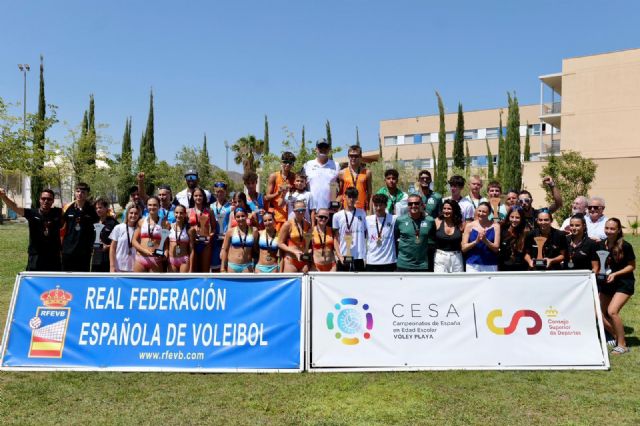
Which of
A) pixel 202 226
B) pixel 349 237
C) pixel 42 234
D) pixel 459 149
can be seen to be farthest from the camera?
pixel 459 149

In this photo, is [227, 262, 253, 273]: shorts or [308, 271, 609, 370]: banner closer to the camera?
[308, 271, 609, 370]: banner

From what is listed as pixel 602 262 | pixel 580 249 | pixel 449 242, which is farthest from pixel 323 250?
pixel 602 262

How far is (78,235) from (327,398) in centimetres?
492

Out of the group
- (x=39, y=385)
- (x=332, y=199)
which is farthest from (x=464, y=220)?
(x=39, y=385)

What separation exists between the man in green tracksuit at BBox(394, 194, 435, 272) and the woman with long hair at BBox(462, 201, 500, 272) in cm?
50

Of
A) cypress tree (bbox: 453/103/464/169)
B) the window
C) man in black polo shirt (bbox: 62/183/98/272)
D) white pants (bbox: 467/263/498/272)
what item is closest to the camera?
white pants (bbox: 467/263/498/272)

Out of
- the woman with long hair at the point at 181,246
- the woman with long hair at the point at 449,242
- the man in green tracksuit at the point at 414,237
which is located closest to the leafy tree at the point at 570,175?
the woman with long hair at the point at 449,242

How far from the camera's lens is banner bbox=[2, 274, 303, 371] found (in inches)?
226

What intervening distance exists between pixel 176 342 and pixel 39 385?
1.41 metres

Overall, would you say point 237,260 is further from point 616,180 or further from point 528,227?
point 616,180

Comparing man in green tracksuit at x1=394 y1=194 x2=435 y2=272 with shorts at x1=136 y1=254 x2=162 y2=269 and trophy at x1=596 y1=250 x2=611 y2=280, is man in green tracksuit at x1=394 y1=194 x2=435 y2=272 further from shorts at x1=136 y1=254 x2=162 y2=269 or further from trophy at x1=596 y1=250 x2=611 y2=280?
shorts at x1=136 y1=254 x2=162 y2=269

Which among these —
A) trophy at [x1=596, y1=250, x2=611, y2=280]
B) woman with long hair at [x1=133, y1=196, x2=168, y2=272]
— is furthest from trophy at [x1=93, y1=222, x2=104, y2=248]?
trophy at [x1=596, y1=250, x2=611, y2=280]

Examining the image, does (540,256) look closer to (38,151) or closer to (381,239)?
(381,239)

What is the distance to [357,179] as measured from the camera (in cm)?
794
